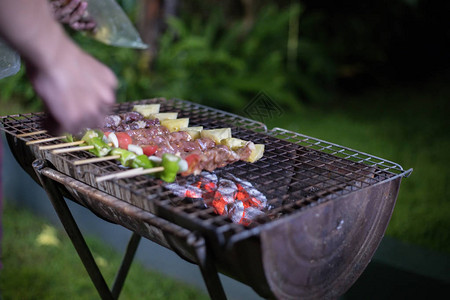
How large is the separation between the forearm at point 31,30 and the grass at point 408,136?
3653mm

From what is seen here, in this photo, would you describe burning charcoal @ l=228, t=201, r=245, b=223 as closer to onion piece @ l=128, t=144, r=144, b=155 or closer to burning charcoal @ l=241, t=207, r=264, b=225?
burning charcoal @ l=241, t=207, r=264, b=225

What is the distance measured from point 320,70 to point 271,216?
248 inches

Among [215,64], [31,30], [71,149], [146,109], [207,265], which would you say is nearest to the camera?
[31,30]

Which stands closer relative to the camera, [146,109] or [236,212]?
[236,212]

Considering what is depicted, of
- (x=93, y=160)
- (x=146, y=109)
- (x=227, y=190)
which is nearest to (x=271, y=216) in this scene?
(x=227, y=190)

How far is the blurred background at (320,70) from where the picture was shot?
252 inches

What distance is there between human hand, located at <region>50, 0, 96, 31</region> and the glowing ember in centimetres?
117

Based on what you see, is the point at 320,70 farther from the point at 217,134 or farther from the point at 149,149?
the point at 149,149

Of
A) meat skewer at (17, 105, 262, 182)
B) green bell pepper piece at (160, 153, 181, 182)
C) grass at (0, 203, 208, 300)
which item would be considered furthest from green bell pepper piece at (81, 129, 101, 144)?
grass at (0, 203, 208, 300)

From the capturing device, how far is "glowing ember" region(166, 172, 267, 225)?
1958 millimetres

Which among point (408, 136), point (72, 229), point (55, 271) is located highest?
point (72, 229)

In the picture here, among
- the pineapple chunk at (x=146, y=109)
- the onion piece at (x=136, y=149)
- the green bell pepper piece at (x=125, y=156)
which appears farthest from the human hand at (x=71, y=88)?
the pineapple chunk at (x=146, y=109)

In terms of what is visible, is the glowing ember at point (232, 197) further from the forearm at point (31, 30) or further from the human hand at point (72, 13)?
the human hand at point (72, 13)

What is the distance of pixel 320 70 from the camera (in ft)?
26.0
